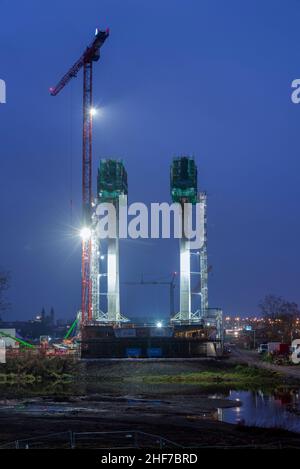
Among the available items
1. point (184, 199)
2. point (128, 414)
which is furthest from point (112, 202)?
point (128, 414)

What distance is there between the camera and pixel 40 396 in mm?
43875

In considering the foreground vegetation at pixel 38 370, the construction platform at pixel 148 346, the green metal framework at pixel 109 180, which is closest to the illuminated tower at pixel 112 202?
the green metal framework at pixel 109 180

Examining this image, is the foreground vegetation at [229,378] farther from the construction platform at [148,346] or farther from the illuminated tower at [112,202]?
the illuminated tower at [112,202]

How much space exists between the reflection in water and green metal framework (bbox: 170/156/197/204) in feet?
147

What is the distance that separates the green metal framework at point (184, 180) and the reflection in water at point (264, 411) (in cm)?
4473

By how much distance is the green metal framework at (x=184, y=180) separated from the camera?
288ft

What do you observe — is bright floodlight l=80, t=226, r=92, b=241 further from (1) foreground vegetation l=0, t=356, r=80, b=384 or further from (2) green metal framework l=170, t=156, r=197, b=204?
(1) foreground vegetation l=0, t=356, r=80, b=384

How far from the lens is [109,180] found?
88.4 m

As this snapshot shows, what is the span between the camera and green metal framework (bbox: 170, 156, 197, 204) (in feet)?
288

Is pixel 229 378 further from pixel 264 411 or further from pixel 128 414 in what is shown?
pixel 128 414

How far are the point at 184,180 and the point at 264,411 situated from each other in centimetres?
5513
